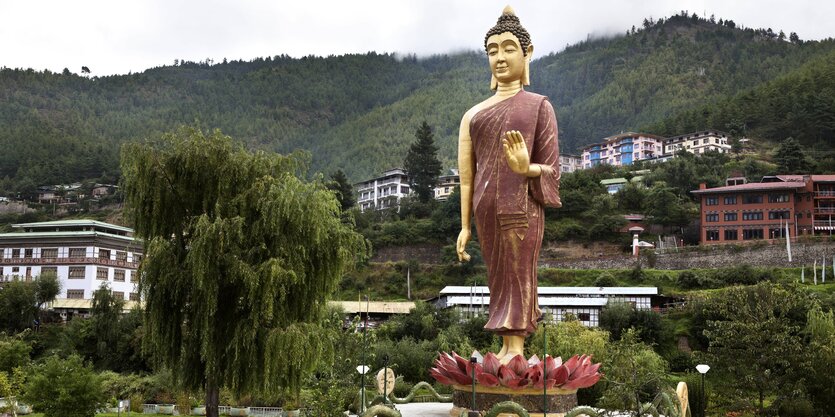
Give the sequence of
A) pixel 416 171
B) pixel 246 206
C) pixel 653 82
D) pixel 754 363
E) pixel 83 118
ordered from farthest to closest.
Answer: pixel 653 82
pixel 83 118
pixel 416 171
pixel 754 363
pixel 246 206

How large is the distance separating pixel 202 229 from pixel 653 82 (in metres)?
96.1

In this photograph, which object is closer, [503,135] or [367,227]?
[503,135]

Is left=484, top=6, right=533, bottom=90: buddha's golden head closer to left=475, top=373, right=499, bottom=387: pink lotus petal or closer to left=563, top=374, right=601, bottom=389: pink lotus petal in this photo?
left=475, top=373, right=499, bottom=387: pink lotus petal

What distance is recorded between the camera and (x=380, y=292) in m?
47.7

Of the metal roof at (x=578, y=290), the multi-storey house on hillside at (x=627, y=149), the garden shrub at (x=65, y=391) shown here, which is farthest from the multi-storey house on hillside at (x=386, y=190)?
the garden shrub at (x=65, y=391)

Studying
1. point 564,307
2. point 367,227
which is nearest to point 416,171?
point 367,227

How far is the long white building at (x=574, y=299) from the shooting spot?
1476 inches

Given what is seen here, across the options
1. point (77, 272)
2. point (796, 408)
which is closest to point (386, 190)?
point (77, 272)

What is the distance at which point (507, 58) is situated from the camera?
12.8 metres

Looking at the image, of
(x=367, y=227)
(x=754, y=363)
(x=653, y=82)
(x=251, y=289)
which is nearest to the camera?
(x=251, y=289)

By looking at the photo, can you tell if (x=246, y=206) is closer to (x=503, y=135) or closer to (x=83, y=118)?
(x=503, y=135)

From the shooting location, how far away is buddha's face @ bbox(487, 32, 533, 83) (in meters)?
12.8

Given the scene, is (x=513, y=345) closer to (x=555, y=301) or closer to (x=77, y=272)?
(x=555, y=301)

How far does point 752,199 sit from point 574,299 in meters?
15.9
